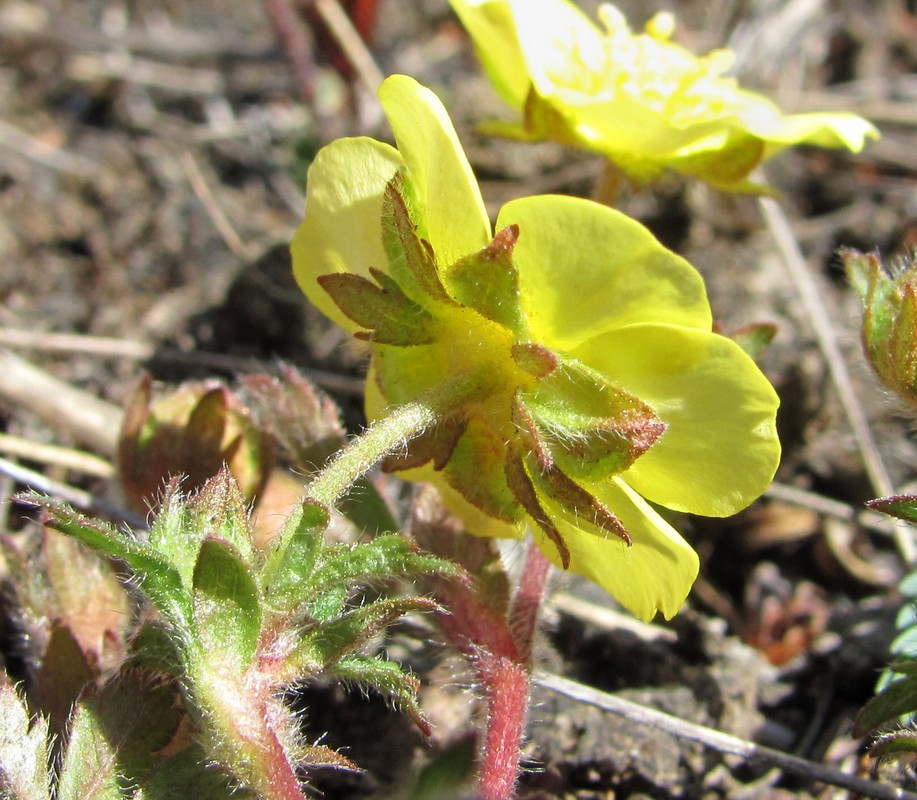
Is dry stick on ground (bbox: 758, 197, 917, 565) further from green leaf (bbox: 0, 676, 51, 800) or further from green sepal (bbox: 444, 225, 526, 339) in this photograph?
green leaf (bbox: 0, 676, 51, 800)

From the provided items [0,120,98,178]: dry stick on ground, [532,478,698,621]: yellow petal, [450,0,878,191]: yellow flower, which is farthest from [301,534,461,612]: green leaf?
[0,120,98,178]: dry stick on ground

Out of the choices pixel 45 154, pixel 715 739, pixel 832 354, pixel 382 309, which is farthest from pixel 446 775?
pixel 45 154

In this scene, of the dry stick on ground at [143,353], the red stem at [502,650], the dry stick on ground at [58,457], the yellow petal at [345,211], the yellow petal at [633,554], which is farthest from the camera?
the dry stick on ground at [143,353]

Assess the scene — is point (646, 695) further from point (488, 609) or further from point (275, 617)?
point (275, 617)

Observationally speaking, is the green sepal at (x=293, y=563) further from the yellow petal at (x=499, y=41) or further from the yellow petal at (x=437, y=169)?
the yellow petal at (x=499, y=41)

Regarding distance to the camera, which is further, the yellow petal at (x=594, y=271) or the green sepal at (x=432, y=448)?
the green sepal at (x=432, y=448)

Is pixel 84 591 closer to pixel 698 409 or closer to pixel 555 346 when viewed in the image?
pixel 555 346

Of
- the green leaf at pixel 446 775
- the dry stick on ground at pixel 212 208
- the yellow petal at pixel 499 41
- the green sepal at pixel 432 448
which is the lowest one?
the green leaf at pixel 446 775

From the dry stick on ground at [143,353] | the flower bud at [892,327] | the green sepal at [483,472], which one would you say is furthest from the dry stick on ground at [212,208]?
the flower bud at [892,327]
